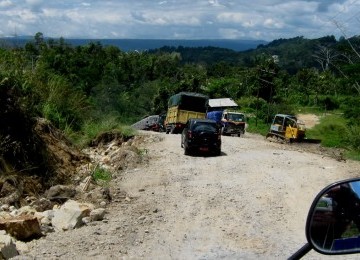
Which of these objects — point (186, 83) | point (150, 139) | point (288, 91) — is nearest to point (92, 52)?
point (186, 83)

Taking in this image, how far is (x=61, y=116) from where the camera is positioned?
21.5 meters

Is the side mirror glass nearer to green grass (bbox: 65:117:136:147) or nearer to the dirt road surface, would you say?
the dirt road surface

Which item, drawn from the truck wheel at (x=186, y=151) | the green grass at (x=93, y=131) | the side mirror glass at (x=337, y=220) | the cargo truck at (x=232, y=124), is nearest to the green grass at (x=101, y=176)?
the green grass at (x=93, y=131)

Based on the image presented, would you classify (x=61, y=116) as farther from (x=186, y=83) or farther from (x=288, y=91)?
(x=288, y=91)

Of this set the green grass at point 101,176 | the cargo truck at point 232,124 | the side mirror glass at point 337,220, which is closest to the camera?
the side mirror glass at point 337,220

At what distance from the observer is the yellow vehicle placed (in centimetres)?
3373

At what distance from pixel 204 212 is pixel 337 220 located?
29.2ft

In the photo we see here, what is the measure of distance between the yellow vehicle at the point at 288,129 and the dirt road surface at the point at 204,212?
13914 mm

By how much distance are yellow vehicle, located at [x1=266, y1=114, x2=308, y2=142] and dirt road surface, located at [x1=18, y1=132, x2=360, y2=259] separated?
548 inches

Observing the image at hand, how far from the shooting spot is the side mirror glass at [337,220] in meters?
2.81

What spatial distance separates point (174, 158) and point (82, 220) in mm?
10241

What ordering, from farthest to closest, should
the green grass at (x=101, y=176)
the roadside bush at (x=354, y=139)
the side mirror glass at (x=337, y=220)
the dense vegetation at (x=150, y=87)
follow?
the roadside bush at (x=354, y=139)
the dense vegetation at (x=150, y=87)
the green grass at (x=101, y=176)
the side mirror glass at (x=337, y=220)

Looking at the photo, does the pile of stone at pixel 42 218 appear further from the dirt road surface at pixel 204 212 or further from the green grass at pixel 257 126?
the green grass at pixel 257 126

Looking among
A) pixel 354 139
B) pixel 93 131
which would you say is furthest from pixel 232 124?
pixel 93 131
